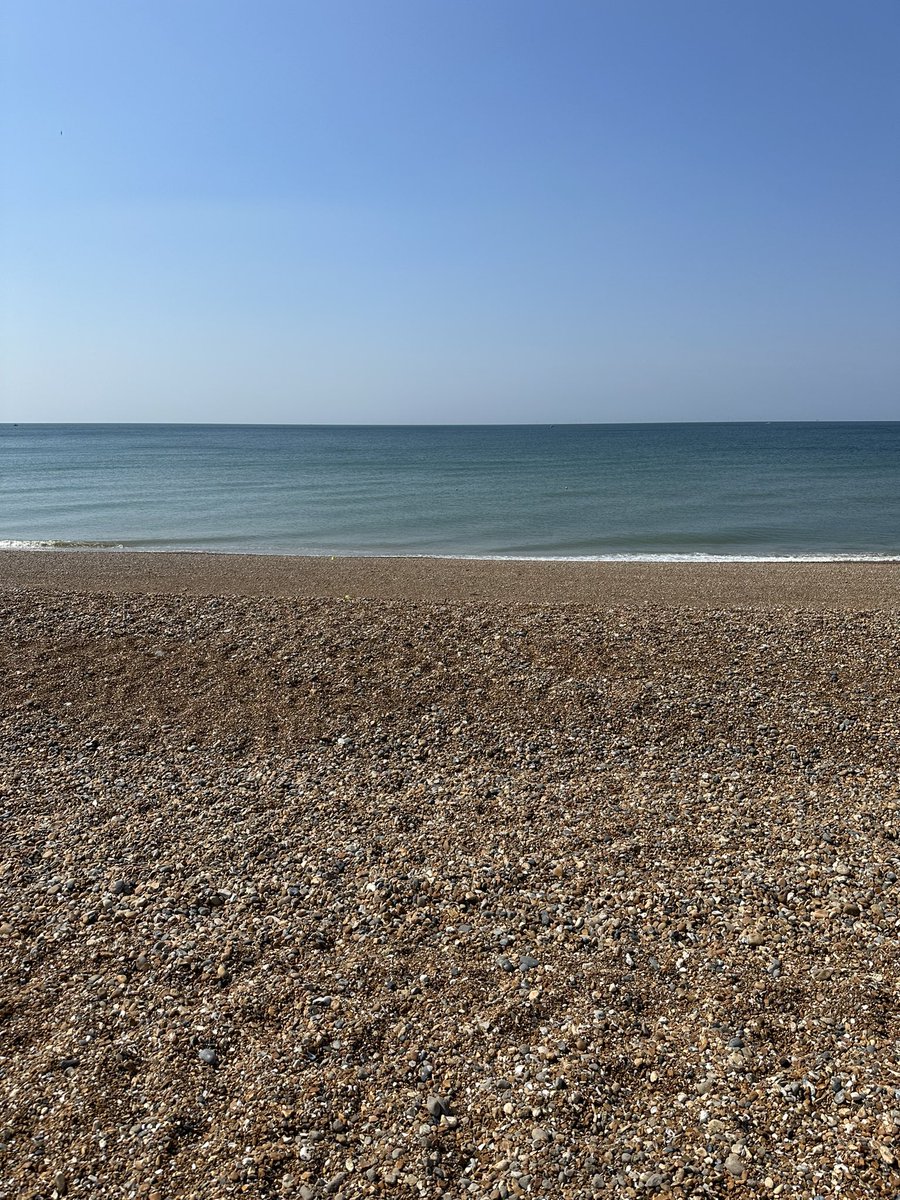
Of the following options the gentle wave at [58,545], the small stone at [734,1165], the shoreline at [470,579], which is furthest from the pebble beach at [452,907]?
the gentle wave at [58,545]

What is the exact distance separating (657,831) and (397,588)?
10.3 meters

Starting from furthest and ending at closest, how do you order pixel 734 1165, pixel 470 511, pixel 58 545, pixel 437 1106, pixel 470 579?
1. pixel 470 511
2. pixel 58 545
3. pixel 470 579
4. pixel 437 1106
5. pixel 734 1165

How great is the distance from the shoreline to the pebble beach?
4201mm

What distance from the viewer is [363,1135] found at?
141 inches

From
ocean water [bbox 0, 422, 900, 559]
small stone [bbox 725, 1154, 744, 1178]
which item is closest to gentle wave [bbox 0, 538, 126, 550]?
ocean water [bbox 0, 422, 900, 559]

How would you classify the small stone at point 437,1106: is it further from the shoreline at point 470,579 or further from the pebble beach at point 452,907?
the shoreline at point 470,579

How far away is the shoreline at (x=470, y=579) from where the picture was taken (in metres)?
14.2

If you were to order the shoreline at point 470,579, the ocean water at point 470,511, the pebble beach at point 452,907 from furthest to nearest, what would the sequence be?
the ocean water at point 470,511 < the shoreline at point 470,579 < the pebble beach at point 452,907

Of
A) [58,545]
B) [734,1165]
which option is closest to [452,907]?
[734,1165]

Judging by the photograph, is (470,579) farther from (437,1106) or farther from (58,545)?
(58,545)

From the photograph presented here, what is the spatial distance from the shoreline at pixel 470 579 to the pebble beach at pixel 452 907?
4.20 meters

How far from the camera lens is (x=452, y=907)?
5.14m

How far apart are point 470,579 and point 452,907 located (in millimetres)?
12265

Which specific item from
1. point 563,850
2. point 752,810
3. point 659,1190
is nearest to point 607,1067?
point 659,1190
